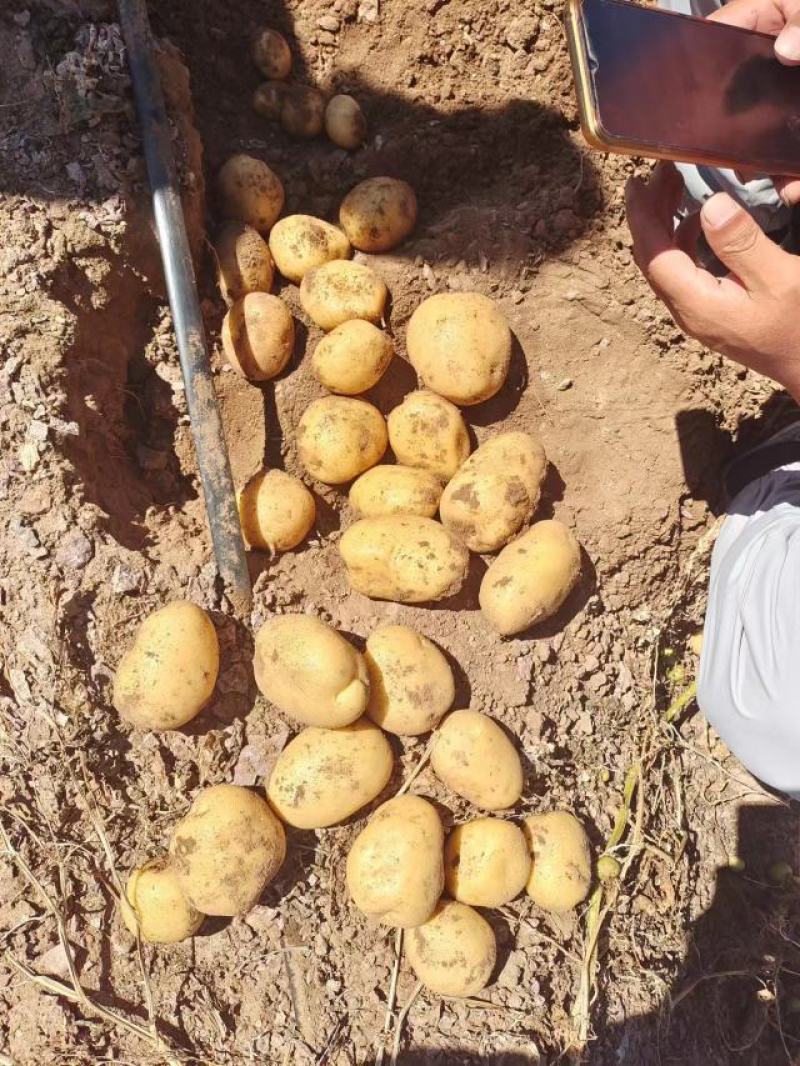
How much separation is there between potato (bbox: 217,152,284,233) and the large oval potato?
2.2 inches

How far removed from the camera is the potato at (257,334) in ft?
6.36

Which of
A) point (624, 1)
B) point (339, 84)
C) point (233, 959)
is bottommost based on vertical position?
point (233, 959)

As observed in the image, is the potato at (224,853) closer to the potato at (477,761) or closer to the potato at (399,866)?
the potato at (399,866)

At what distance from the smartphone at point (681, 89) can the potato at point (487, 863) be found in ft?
4.59

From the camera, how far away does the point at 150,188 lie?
1840 millimetres

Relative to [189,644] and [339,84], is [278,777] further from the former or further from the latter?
[339,84]

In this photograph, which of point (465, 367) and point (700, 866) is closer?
point (465, 367)

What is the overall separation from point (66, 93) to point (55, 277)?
16.4 inches

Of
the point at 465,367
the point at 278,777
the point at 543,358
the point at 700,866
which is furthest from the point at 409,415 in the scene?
the point at 700,866

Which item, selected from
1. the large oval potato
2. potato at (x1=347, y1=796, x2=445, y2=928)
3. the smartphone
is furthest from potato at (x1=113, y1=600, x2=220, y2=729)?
the smartphone

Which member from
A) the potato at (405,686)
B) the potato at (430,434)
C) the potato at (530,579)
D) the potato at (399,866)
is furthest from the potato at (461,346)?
the potato at (399,866)

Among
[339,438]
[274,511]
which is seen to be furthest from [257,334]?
[274,511]

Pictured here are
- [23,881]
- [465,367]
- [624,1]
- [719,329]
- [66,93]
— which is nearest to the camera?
[624,1]

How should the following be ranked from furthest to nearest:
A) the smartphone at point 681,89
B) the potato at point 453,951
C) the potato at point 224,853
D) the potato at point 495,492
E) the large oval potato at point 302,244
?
the large oval potato at point 302,244
the potato at point 495,492
the potato at point 453,951
the potato at point 224,853
the smartphone at point 681,89
